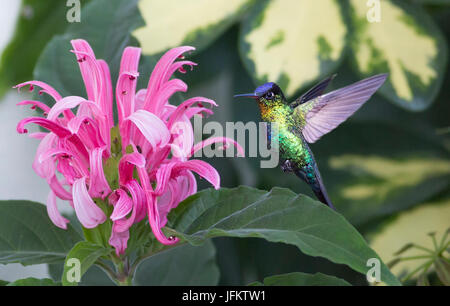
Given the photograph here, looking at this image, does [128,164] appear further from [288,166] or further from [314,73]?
[314,73]

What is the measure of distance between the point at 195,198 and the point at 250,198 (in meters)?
0.04

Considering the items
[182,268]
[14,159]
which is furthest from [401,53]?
[14,159]

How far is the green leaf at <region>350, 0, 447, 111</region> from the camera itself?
1.55 feet

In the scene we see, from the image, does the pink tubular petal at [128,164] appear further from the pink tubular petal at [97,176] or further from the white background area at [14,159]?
the white background area at [14,159]

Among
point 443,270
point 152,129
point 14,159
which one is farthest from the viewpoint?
point 14,159

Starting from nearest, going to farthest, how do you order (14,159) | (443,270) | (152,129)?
(152,129), (443,270), (14,159)

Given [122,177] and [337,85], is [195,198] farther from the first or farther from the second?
[337,85]

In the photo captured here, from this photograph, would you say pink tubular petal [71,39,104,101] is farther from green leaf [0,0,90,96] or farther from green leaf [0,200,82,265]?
green leaf [0,0,90,96]

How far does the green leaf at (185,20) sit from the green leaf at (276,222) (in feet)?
0.57

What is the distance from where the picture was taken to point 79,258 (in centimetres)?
30

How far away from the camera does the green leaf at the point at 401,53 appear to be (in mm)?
474

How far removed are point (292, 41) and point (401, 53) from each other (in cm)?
12

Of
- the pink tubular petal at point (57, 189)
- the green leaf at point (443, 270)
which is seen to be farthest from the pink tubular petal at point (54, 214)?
the green leaf at point (443, 270)

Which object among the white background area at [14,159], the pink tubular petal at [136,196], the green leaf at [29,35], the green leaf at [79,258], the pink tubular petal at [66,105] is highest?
the green leaf at [29,35]
